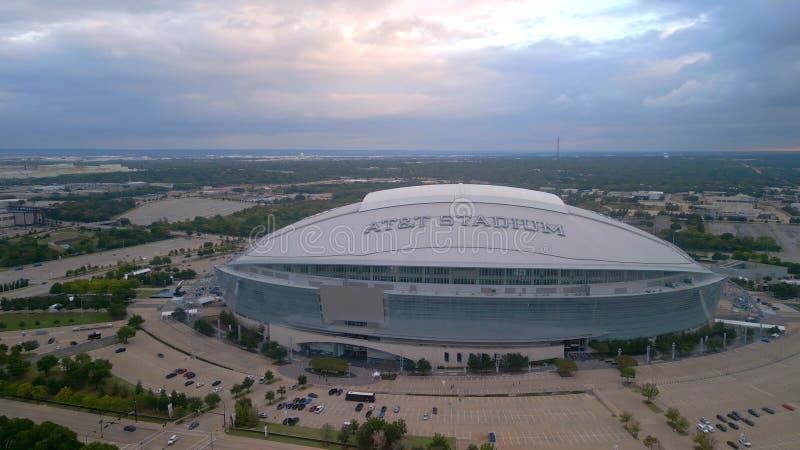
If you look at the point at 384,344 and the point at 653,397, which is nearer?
the point at 653,397

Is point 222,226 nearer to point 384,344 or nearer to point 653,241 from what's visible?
point 384,344

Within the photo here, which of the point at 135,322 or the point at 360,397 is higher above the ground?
the point at 135,322

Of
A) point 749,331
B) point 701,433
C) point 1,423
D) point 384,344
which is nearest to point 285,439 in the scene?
point 384,344

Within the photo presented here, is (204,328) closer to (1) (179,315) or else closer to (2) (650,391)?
(1) (179,315)

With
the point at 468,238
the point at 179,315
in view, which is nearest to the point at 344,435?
the point at 468,238

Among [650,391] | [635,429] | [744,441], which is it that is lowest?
[744,441]

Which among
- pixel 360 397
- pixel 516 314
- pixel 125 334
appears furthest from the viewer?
pixel 125 334

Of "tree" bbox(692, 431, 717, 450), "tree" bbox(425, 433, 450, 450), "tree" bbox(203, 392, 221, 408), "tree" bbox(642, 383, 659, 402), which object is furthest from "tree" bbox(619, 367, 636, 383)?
"tree" bbox(203, 392, 221, 408)
